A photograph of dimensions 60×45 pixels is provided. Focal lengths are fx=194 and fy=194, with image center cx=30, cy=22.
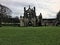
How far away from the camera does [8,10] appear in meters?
109

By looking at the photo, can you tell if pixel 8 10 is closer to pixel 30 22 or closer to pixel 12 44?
pixel 30 22

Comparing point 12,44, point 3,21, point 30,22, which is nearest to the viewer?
point 12,44

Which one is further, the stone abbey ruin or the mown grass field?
the stone abbey ruin

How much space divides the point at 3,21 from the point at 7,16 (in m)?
4.84

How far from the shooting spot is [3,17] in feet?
350

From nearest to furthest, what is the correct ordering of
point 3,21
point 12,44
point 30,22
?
point 12,44 < point 3,21 < point 30,22

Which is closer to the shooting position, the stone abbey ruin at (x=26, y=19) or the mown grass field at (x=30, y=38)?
the mown grass field at (x=30, y=38)

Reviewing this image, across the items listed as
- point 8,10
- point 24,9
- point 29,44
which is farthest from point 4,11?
point 29,44

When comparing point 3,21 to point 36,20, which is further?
point 36,20

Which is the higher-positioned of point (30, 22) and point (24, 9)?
point (24, 9)

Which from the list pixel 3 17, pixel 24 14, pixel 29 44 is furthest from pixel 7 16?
pixel 29 44

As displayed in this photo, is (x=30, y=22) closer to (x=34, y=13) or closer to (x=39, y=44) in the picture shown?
(x=34, y=13)

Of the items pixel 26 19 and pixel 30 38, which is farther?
pixel 26 19

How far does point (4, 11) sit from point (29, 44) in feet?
299
